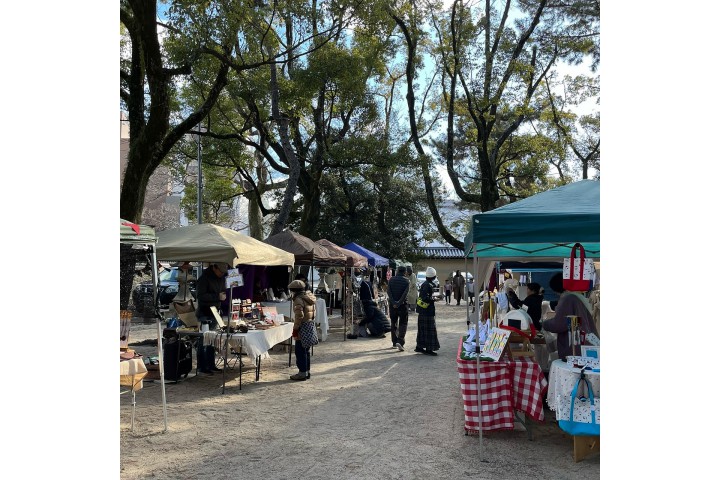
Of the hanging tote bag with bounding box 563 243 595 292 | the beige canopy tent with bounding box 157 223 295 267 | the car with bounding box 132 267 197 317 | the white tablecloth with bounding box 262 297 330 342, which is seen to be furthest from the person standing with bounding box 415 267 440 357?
the car with bounding box 132 267 197 317

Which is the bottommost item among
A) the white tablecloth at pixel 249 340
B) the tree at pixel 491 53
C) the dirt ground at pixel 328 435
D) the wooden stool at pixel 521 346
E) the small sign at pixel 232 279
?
the dirt ground at pixel 328 435

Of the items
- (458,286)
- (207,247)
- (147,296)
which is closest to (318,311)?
(207,247)

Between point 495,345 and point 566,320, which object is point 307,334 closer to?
point 495,345

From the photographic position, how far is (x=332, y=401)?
23.3 feet

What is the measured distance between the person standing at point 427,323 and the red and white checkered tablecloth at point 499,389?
4.98 metres

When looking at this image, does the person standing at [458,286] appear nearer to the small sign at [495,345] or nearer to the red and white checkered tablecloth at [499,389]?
the small sign at [495,345]

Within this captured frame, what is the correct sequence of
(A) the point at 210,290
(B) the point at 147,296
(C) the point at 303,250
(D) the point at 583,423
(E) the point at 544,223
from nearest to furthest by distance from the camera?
1. (D) the point at 583,423
2. (E) the point at 544,223
3. (A) the point at 210,290
4. (C) the point at 303,250
5. (B) the point at 147,296

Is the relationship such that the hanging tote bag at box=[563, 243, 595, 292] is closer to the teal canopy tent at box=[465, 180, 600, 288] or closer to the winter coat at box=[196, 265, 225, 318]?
the teal canopy tent at box=[465, 180, 600, 288]

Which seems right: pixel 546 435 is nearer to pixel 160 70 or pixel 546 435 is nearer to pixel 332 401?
pixel 332 401

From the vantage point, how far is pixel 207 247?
7500mm

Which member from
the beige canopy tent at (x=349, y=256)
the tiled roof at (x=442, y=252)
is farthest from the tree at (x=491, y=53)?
the tiled roof at (x=442, y=252)

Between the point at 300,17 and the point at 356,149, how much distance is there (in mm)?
4581

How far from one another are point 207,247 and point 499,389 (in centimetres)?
427

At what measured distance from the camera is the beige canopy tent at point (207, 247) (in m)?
7.49
